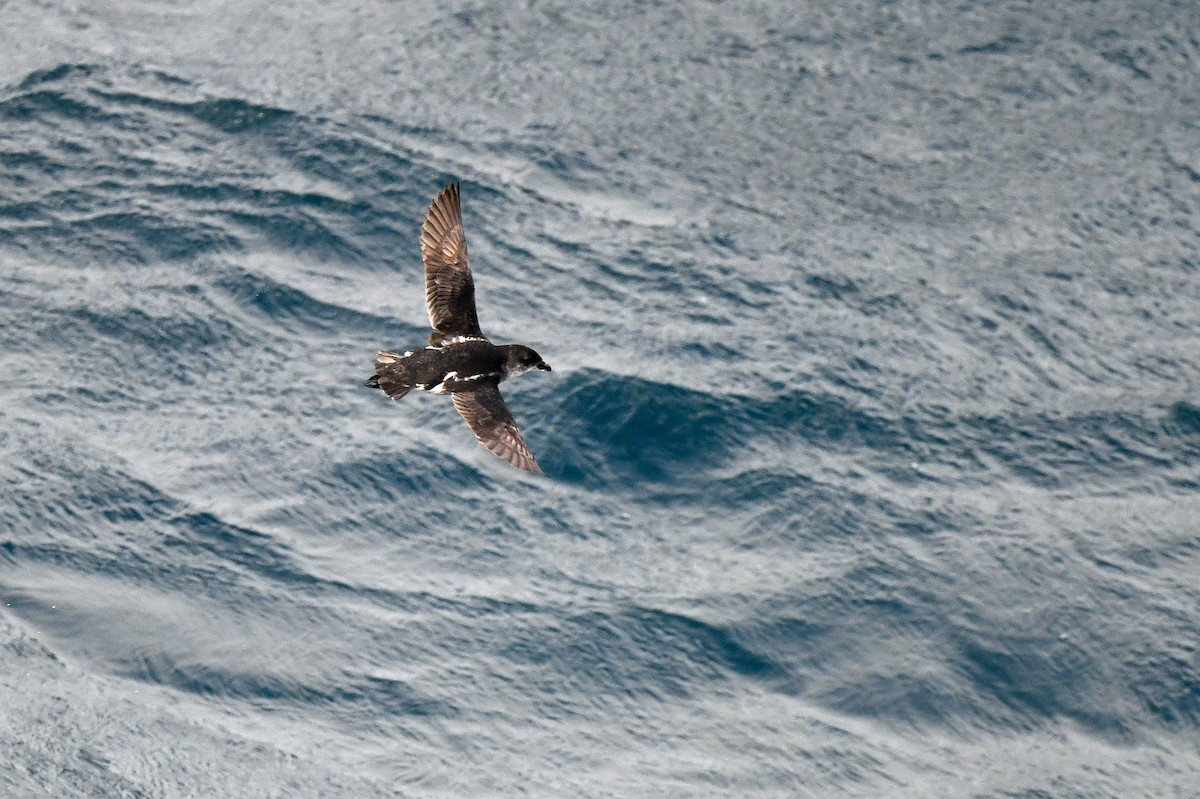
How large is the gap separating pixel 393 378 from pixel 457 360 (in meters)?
0.78

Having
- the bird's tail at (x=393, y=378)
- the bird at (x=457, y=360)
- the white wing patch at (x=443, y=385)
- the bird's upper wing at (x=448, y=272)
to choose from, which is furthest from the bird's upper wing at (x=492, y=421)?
the bird's upper wing at (x=448, y=272)

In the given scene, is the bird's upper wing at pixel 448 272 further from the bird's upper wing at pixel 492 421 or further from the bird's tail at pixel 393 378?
the bird's tail at pixel 393 378

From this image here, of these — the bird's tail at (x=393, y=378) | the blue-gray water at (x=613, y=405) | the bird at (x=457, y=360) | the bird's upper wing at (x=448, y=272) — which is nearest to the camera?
the bird's tail at (x=393, y=378)

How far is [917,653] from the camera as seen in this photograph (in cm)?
2772

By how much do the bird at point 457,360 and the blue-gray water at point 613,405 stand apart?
23.5 ft

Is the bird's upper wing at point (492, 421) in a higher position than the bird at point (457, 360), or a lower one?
lower

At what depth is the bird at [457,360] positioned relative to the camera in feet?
67.2

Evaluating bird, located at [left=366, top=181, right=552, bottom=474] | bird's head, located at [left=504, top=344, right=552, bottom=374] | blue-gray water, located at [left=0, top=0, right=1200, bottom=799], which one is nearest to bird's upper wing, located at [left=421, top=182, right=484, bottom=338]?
bird, located at [left=366, top=181, right=552, bottom=474]

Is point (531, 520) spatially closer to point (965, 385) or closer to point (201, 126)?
point (965, 385)

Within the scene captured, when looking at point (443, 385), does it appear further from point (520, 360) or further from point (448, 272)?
point (448, 272)

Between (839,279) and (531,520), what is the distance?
6.30 m

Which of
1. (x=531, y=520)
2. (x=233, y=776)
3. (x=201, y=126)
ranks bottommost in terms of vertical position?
(x=233, y=776)

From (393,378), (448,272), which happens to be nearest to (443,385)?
(393,378)

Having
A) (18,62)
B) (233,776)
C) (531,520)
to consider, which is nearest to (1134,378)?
(531,520)
